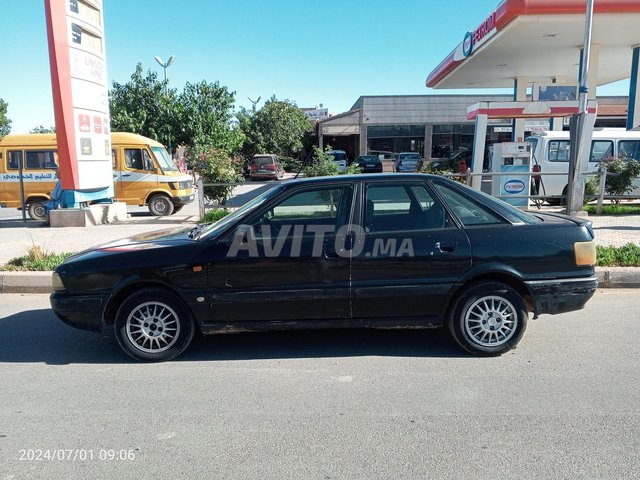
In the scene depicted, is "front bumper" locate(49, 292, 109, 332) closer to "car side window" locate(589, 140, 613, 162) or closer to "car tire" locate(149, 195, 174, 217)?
"car tire" locate(149, 195, 174, 217)

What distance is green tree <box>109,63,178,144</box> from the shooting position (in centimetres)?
2672

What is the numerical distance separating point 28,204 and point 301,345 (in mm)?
13382

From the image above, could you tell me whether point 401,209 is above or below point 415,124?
below

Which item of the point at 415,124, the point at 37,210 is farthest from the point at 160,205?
the point at 415,124

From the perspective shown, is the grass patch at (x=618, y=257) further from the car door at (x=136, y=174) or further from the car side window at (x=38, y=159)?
the car side window at (x=38, y=159)

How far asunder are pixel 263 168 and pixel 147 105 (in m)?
8.46

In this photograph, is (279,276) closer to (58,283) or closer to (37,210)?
(58,283)

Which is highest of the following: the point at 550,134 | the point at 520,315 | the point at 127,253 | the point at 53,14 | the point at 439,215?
the point at 53,14

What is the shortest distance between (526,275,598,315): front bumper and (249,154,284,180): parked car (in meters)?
29.0

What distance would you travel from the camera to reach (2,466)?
292cm


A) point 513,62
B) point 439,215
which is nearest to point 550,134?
point 513,62

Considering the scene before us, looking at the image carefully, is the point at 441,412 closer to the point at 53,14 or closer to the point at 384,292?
the point at 384,292

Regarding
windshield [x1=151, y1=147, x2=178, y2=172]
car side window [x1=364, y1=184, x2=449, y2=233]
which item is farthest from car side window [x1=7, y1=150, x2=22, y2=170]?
car side window [x1=364, y1=184, x2=449, y2=233]

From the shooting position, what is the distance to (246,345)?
15.9 ft
